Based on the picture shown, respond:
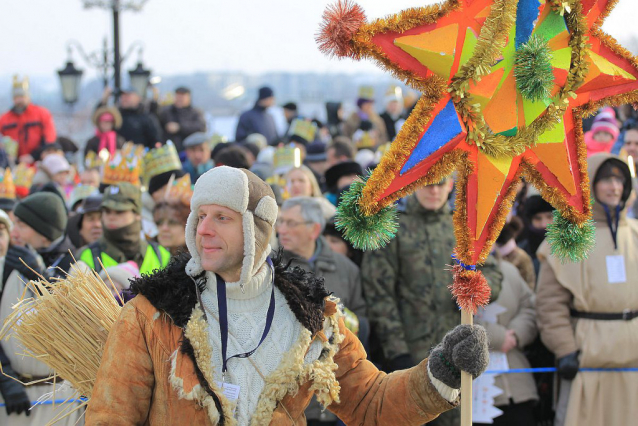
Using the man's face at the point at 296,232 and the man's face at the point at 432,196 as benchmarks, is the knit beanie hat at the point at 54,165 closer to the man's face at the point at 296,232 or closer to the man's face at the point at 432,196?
the man's face at the point at 296,232

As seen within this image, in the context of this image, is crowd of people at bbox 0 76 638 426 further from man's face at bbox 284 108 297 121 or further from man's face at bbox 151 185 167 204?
man's face at bbox 284 108 297 121

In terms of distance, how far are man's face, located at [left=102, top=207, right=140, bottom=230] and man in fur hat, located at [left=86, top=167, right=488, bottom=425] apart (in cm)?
223

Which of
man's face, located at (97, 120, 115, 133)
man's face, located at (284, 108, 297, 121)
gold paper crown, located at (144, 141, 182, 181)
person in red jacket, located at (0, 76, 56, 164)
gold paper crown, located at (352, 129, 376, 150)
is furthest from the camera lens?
man's face, located at (284, 108, 297, 121)

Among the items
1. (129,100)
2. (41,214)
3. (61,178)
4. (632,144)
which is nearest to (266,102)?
(129,100)

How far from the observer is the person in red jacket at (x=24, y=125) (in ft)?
38.9

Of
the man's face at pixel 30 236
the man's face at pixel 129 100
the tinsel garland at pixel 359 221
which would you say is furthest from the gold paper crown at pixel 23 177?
the tinsel garland at pixel 359 221

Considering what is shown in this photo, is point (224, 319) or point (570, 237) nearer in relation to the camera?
point (224, 319)

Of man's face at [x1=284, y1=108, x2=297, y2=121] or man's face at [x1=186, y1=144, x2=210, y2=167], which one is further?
man's face at [x1=284, y1=108, x2=297, y2=121]

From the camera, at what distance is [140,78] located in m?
13.6

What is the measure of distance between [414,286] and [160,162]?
3.36 metres

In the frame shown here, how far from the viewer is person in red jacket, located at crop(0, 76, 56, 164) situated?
1184 centimetres

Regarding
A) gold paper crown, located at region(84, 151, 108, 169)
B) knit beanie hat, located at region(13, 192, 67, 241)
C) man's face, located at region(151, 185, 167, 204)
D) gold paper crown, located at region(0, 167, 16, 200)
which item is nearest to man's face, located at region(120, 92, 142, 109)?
gold paper crown, located at region(84, 151, 108, 169)

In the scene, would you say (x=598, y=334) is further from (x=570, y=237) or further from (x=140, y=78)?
(x=140, y=78)

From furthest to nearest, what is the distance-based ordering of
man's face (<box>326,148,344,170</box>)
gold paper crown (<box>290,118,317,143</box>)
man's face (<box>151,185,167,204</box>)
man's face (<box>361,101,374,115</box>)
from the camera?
man's face (<box>361,101,374,115</box>), gold paper crown (<box>290,118,317,143</box>), man's face (<box>326,148,344,170</box>), man's face (<box>151,185,167,204</box>)
